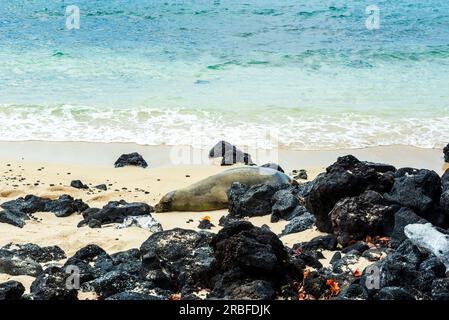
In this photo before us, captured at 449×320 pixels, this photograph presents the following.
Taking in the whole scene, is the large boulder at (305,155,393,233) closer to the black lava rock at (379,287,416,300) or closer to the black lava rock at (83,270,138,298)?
the black lava rock at (379,287,416,300)

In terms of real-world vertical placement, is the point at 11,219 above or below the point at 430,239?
below

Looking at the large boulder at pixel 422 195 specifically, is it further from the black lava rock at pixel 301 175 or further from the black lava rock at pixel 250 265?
the black lava rock at pixel 301 175

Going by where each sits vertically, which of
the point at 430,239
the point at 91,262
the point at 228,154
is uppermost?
the point at 430,239

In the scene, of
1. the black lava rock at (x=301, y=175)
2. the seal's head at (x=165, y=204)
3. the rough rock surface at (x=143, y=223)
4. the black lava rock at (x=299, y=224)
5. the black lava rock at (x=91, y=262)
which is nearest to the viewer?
the black lava rock at (x=91, y=262)

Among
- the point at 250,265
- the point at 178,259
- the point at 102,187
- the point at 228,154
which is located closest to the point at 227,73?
the point at 228,154

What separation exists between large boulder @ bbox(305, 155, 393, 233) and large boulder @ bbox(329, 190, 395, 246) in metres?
0.25

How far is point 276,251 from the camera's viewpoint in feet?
17.4

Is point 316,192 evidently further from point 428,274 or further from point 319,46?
point 319,46

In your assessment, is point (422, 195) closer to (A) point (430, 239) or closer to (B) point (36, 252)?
(A) point (430, 239)

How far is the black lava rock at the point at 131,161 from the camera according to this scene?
988cm

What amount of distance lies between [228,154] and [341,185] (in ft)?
12.2

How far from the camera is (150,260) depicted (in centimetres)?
570

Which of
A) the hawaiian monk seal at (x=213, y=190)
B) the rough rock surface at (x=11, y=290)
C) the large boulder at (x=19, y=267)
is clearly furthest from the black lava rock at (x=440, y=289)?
the hawaiian monk seal at (x=213, y=190)
